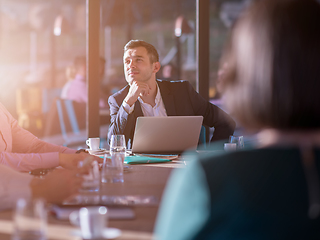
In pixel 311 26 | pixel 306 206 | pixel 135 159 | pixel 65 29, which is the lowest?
pixel 135 159

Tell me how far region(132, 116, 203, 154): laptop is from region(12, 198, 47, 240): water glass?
1.37 meters

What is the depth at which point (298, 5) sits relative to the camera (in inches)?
28.8

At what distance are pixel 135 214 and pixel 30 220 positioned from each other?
396mm

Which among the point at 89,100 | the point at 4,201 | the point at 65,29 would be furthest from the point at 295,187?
the point at 65,29

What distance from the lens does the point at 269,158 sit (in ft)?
2.29

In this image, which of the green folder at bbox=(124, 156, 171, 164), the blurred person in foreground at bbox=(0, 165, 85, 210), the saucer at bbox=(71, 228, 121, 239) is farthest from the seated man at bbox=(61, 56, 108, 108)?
the saucer at bbox=(71, 228, 121, 239)

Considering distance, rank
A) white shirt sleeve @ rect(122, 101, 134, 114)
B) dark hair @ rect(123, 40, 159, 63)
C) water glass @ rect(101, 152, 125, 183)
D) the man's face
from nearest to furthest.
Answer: water glass @ rect(101, 152, 125, 183) → white shirt sleeve @ rect(122, 101, 134, 114) → the man's face → dark hair @ rect(123, 40, 159, 63)

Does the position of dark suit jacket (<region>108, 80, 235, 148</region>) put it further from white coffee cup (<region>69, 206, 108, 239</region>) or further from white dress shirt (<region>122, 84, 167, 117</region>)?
white coffee cup (<region>69, 206, 108, 239</region>)

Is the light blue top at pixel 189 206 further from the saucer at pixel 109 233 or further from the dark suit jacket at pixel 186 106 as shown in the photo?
the dark suit jacket at pixel 186 106

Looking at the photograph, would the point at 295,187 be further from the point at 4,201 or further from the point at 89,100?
the point at 89,100

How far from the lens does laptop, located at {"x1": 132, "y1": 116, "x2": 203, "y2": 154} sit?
2242 millimetres

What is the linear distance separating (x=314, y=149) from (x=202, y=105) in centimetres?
264

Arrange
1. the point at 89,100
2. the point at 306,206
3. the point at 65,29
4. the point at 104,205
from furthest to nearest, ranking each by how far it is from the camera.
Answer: the point at 65,29
the point at 89,100
the point at 104,205
the point at 306,206

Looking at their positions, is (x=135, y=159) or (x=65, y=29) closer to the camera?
(x=135, y=159)
